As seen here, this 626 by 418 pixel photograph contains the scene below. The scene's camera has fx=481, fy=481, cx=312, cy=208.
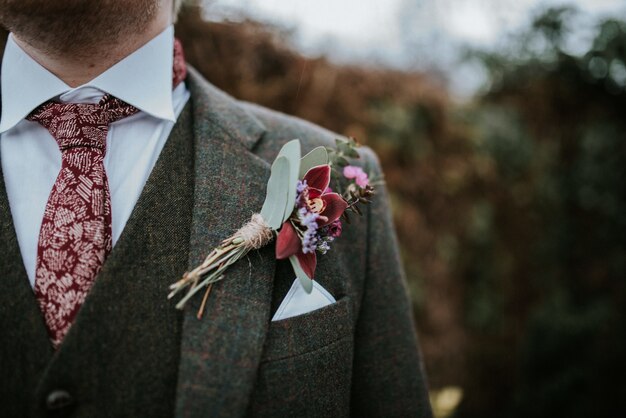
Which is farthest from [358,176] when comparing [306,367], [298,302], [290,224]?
[306,367]

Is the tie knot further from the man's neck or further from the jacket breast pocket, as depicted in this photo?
the jacket breast pocket

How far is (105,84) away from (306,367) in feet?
2.81

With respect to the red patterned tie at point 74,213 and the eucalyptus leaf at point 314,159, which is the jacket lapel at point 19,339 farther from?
the eucalyptus leaf at point 314,159

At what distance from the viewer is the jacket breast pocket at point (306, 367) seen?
1.08 metres

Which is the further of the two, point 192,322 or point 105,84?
point 105,84

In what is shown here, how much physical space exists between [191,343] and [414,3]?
391cm

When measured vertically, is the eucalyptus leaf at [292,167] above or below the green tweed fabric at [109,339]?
Result: above

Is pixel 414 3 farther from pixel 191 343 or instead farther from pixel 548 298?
pixel 191 343

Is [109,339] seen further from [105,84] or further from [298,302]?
[105,84]

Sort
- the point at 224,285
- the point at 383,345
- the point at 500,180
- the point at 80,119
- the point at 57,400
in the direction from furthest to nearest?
the point at 500,180 < the point at 383,345 < the point at 80,119 < the point at 224,285 < the point at 57,400

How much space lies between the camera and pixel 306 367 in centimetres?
112

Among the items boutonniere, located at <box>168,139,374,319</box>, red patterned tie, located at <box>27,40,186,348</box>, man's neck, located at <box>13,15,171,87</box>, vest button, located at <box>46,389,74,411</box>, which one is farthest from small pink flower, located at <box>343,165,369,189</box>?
vest button, located at <box>46,389,74,411</box>

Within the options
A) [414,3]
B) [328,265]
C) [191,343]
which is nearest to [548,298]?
[414,3]

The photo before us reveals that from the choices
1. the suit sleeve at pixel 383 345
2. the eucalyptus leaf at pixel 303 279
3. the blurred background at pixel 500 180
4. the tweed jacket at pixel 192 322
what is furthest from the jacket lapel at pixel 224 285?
the blurred background at pixel 500 180
